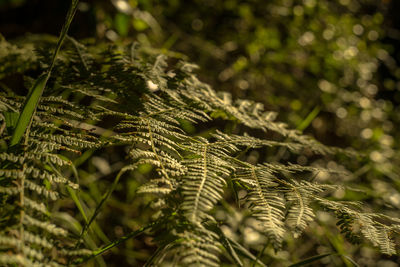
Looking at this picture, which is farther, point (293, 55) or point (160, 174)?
point (293, 55)

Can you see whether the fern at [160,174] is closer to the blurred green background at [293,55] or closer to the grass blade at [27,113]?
the grass blade at [27,113]

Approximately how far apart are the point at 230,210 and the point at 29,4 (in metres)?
2.12

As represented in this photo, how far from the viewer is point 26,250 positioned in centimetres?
41

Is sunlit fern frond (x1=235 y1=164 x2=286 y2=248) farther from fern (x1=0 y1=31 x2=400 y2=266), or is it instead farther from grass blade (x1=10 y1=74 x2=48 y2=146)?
grass blade (x1=10 y1=74 x2=48 y2=146)

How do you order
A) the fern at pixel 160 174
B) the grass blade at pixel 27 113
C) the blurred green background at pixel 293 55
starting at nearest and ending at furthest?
1. the fern at pixel 160 174
2. the grass blade at pixel 27 113
3. the blurred green background at pixel 293 55

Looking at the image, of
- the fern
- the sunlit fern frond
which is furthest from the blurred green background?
the sunlit fern frond

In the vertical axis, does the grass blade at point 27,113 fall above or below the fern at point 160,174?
above

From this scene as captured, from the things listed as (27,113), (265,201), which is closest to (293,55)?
(265,201)

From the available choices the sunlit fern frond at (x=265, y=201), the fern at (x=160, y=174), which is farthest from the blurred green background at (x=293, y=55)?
the sunlit fern frond at (x=265, y=201)

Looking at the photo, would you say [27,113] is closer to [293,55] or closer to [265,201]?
[265,201]

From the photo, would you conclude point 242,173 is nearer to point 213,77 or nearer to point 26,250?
point 26,250

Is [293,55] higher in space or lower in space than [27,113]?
lower

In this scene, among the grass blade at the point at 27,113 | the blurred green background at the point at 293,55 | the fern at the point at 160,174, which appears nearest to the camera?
the fern at the point at 160,174

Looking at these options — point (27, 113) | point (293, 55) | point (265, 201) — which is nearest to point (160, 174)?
point (265, 201)
